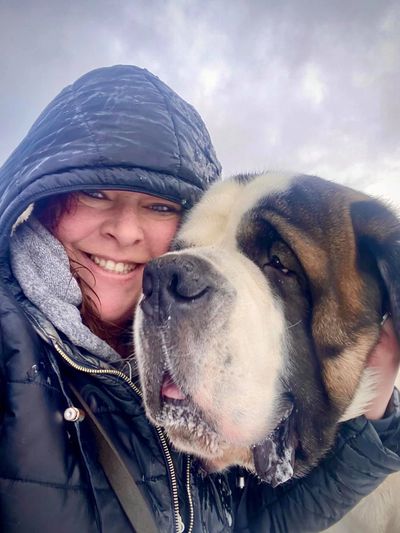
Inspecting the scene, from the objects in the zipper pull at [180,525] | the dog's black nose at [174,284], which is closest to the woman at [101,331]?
the zipper pull at [180,525]

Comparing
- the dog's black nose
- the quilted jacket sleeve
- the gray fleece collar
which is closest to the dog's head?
the dog's black nose

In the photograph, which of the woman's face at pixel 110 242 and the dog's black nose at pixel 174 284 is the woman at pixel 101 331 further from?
the dog's black nose at pixel 174 284

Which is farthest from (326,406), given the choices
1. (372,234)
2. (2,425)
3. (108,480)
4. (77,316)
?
(2,425)

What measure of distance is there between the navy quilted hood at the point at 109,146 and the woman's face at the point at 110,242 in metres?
0.17

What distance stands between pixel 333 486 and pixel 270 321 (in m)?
0.82

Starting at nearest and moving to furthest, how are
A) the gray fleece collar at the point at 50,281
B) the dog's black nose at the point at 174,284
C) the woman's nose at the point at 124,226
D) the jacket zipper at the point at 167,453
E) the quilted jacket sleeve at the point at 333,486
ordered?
the dog's black nose at the point at 174,284 → the jacket zipper at the point at 167,453 → the gray fleece collar at the point at 50,281 → the quilted jacket sleeve at the point at 333,486 → the woman's nose at the point at 124,226

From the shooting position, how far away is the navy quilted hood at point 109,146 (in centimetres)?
148

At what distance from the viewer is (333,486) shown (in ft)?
5.45

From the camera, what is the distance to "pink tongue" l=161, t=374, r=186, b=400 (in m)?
1.19

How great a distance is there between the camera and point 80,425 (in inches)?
49.9

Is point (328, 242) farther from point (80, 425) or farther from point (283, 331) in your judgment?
point (80, 425)

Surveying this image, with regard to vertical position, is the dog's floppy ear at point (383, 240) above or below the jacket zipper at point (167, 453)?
above

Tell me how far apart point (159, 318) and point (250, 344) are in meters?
0.26

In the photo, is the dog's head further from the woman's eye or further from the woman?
the woman's eye
